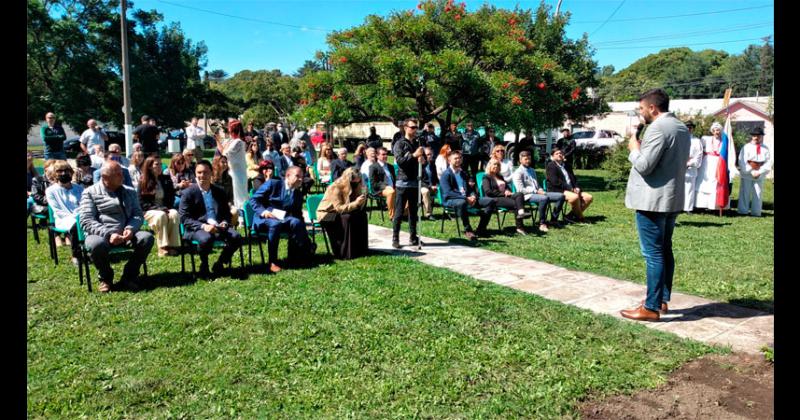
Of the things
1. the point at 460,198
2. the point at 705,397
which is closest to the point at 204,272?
the point at 460,198

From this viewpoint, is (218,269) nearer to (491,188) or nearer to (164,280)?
(164,280)

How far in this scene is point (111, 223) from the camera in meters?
6.26

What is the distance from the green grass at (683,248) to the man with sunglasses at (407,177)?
1.12 meters

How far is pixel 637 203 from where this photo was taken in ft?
16.5

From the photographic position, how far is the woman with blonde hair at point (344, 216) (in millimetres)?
7531

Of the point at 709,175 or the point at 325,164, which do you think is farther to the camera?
the point at 325,164

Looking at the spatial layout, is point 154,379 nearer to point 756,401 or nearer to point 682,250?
point 756,401

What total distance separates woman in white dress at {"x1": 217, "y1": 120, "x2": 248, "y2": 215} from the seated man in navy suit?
163cm

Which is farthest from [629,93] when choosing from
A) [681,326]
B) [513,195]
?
[681,326]

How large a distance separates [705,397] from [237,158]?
740 cm

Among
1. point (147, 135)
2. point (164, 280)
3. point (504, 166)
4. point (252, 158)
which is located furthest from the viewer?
point (147, 135)

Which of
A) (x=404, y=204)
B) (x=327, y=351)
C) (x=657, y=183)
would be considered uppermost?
(x=657, y=183)

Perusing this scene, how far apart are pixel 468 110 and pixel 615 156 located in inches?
153

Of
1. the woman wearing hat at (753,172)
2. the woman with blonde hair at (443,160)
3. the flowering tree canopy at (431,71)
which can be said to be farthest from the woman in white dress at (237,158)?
the woman wearing hat at (753,172)
